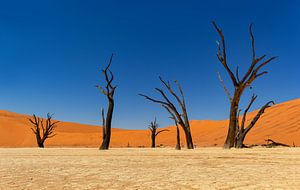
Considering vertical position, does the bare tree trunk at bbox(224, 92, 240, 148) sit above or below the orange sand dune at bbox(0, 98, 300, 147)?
below

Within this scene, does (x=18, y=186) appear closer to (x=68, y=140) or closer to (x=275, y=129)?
(x=275, y=129)

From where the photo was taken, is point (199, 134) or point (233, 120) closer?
point (233, 120)

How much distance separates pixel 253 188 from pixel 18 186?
3.28 metres

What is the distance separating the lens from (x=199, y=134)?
41.2 metres

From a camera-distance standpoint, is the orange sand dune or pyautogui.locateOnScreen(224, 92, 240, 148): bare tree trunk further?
the orange sand dune

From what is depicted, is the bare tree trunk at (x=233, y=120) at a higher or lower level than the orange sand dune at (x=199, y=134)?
lower

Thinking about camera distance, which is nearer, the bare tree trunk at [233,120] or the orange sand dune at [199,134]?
the bare tree trunk at [233,120]

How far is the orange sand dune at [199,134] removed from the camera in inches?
1142

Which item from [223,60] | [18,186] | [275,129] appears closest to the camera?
[18,186]

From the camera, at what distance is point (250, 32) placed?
15.9 m

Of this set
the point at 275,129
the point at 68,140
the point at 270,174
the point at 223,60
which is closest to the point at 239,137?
the point at 223,60

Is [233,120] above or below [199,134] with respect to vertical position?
below

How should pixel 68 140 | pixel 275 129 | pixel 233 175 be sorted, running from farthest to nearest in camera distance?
pixel 68 140
pixel 275 129
pixel 233 175

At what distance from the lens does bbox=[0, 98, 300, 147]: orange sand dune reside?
95.1ft
